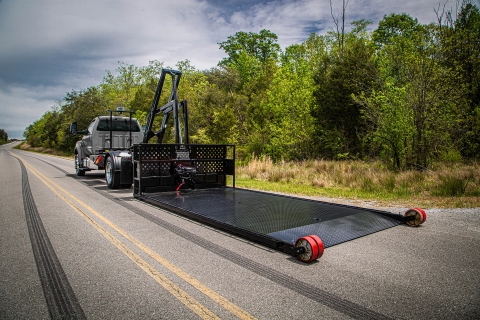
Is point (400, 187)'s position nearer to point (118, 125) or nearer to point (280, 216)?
point (280, 216)

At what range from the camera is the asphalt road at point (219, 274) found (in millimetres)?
2887

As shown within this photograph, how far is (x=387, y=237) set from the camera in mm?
5027

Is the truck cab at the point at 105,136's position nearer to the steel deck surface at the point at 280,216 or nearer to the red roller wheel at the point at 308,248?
the steel deck surface at the point at 280,216

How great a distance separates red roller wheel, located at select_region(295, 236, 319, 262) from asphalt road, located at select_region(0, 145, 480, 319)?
0.38ft

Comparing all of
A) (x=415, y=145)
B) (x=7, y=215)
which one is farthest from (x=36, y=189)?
(x=415, y=145)

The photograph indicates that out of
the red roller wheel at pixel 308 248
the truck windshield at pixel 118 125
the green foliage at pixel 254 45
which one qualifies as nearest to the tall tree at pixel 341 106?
the truck windshield at pixel 118 125

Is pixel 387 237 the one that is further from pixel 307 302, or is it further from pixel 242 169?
pixel 242 169

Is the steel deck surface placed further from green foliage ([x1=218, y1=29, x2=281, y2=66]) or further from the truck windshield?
green foliage ([x1=218, y1=29, x2=281, y2=66])

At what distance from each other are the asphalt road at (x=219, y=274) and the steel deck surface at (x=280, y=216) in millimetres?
215

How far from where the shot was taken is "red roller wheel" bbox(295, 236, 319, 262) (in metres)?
3.82

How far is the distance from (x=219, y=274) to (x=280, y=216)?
2.17 metres

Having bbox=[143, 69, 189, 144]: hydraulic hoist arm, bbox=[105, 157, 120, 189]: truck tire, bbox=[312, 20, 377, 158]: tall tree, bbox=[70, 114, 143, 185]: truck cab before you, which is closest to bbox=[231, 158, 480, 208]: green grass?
bbox=[143, 69, 189, 144]: hydraulic hoist arm

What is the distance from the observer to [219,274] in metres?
3.63

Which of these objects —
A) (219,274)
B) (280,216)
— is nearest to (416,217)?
(280,216)
